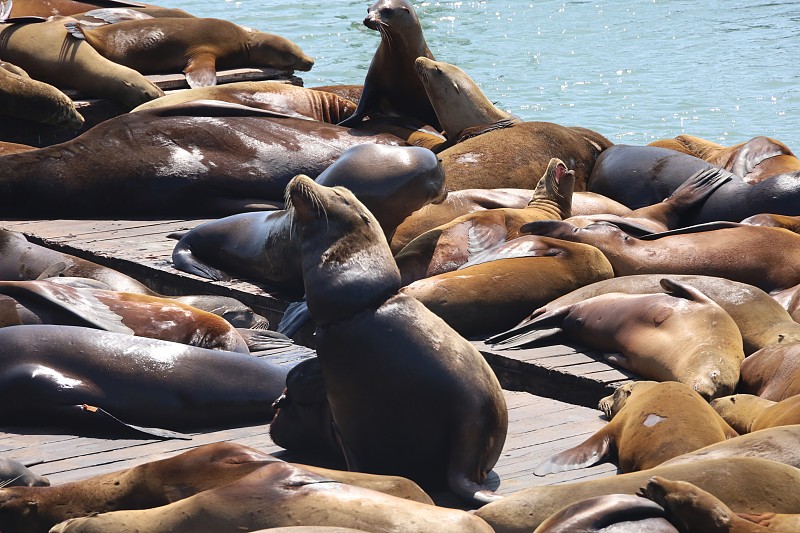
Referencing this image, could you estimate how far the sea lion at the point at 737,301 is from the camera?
5484 mm

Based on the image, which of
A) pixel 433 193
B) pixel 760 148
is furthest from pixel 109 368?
pixel 760 148

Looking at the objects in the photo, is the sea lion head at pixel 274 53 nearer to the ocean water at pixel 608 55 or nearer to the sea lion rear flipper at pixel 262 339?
the ocean water at pixel 608 55

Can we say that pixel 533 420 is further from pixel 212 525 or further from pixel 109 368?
pixel 212 525

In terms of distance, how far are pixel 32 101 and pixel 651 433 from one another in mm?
6188

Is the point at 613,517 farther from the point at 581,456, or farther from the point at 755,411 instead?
the point at 755,411

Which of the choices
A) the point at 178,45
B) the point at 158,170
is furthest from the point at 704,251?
the point at 178,45

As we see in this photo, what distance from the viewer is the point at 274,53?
1162cm

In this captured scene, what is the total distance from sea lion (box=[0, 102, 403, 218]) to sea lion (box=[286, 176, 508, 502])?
3841 millimetres

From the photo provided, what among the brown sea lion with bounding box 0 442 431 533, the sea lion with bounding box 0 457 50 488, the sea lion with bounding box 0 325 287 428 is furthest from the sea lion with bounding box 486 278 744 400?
the sea lion with bounding box 0 457 50 488

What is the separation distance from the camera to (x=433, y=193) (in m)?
6.79

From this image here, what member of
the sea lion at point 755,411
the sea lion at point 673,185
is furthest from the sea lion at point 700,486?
the sea lion at point 673,185

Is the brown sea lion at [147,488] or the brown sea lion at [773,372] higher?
the brown sea lion at [147,488]

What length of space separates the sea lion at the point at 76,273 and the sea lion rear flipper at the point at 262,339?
1.34 feet

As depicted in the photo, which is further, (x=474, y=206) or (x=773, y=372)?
(x=474, y=206)
